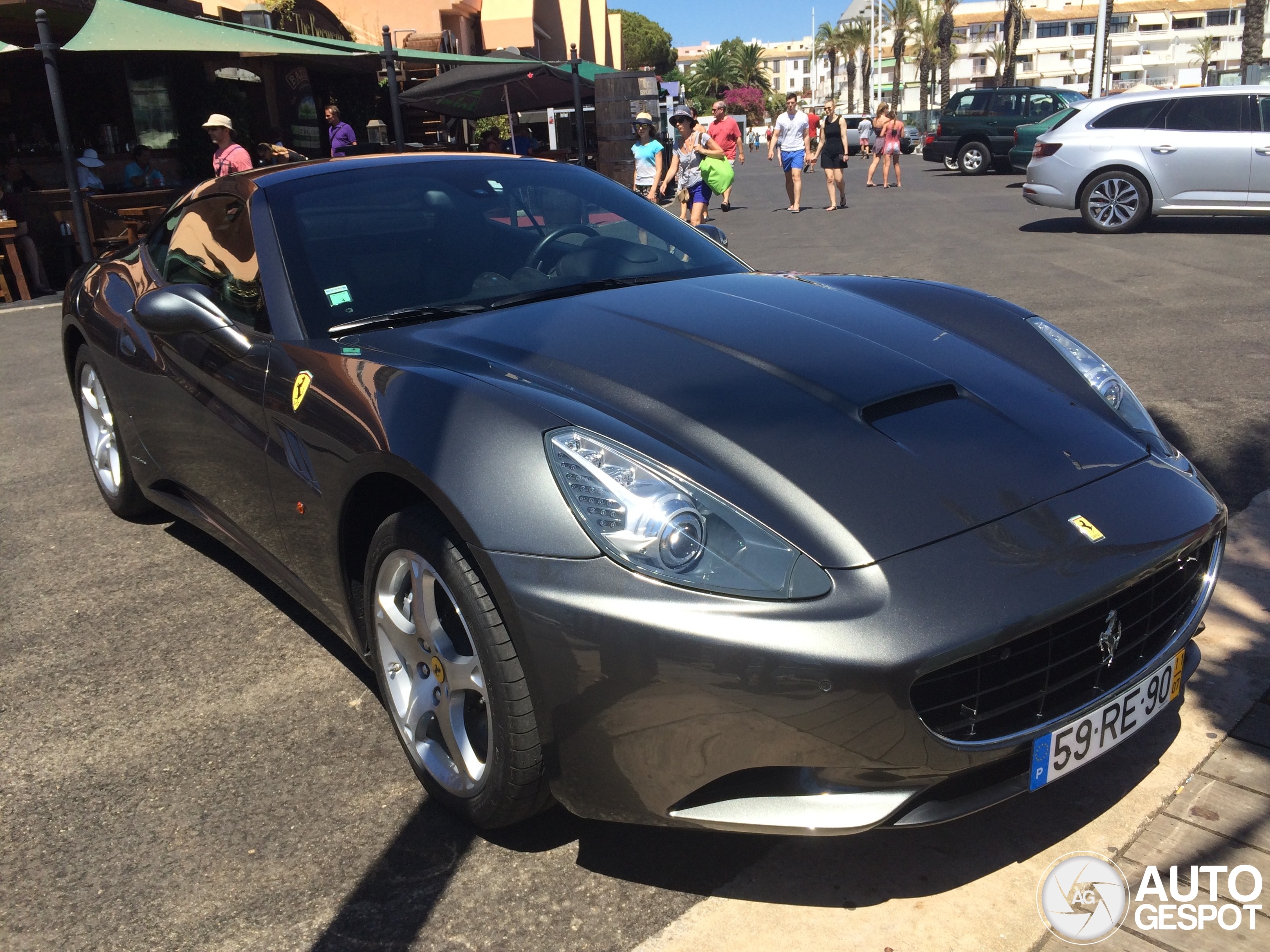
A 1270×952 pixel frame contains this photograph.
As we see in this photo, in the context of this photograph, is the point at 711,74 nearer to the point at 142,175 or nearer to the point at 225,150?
the point at 142,175

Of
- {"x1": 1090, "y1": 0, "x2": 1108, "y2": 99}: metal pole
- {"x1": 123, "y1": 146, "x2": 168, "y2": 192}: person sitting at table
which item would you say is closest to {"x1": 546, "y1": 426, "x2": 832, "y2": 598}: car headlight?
{"x1": 123, "y1": 146, "x2": 168, "y2": 192}: person sitting at table

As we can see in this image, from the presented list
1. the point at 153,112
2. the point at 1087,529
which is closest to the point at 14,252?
the point at 153,112

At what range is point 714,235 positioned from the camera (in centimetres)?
418

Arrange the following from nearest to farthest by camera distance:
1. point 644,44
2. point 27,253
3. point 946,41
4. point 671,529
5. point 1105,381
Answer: point 671,529 → point 1105,381 → point 27,253 → point 946,41 → point 644,44

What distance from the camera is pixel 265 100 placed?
18.8m

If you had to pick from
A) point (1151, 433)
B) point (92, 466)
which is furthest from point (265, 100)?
point (1151, 433)

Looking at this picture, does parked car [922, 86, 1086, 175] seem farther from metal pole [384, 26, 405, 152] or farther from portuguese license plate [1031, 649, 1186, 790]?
portuguese license plate [1031, 649, 1186, 790]

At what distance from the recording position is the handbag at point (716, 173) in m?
13.7

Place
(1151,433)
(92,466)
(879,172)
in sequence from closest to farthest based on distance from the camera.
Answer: (1151,433), (92,466), (879,172)

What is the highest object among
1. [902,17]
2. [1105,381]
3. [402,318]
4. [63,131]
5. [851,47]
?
[902,17]

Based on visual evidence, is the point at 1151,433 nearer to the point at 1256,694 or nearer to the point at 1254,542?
the point at 1256,694

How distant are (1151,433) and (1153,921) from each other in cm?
117

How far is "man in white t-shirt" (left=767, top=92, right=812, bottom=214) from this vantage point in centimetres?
1697

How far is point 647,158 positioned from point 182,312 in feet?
43.5
